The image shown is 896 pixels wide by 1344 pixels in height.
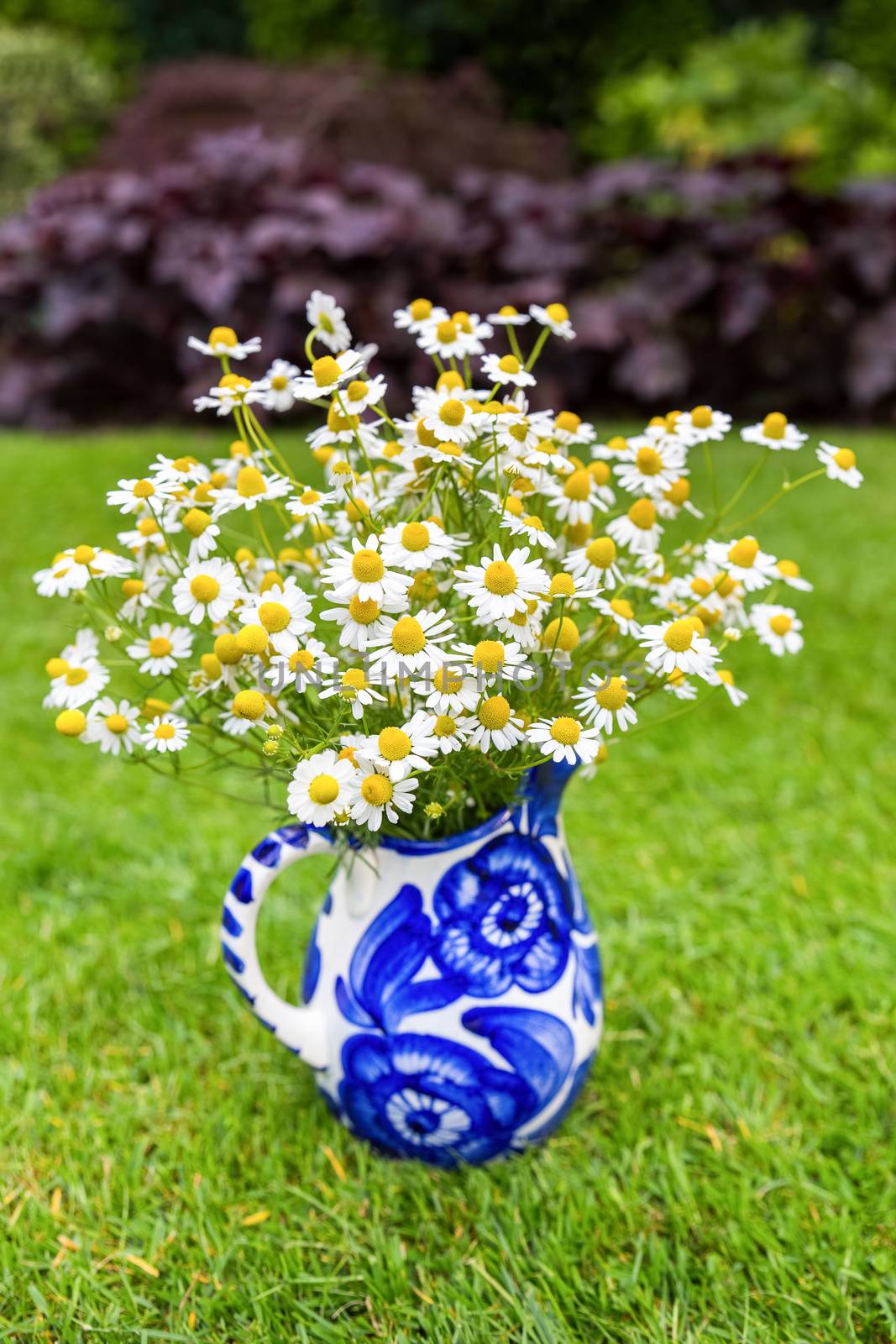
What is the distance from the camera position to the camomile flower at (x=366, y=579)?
853 mm

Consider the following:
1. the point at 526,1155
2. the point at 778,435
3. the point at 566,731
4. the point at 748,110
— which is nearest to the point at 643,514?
the point at 778,435

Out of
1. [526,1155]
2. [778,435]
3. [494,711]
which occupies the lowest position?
[526,1155]

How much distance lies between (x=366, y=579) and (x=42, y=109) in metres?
8.27

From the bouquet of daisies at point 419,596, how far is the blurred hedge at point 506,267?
354 cm

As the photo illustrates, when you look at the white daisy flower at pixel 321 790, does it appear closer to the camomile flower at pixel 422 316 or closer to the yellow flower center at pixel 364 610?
the yellow flower center at pixel 364 610

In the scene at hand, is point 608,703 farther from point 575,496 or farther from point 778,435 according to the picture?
point 778,435

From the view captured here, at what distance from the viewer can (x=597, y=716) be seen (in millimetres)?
915

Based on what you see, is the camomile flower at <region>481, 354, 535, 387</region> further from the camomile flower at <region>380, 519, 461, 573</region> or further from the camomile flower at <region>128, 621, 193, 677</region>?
the camomile flower at <region>128, 621, 193, 677</region>

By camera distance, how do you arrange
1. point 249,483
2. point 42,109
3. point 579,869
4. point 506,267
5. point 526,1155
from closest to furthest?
1. point 249,483
2. point 526,1155
3. point 579,869
4. point 506,267
5. point 42,109

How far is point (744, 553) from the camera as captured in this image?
100cm

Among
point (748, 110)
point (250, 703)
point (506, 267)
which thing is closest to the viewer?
point (250, 703)

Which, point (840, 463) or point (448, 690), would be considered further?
point (840, 463)

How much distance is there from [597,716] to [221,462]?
437 mm

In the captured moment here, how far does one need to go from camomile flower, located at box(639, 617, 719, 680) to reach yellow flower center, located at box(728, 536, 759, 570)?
10 centimetres
